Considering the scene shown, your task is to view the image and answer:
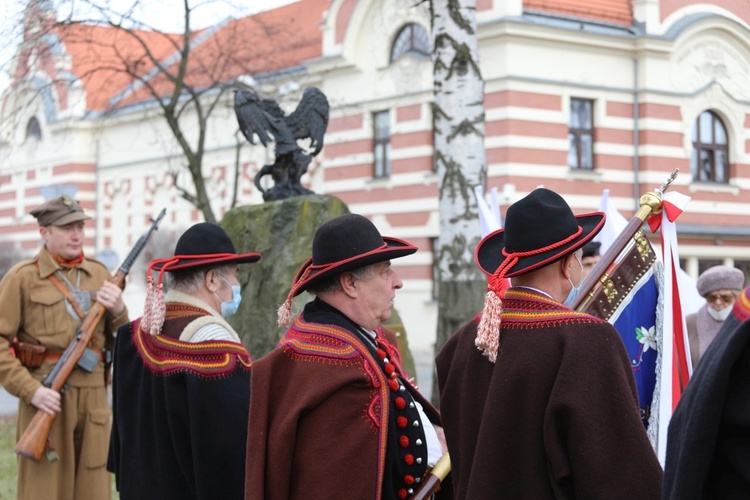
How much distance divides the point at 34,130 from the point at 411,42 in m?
15.9

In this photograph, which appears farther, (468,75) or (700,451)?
(468,75)

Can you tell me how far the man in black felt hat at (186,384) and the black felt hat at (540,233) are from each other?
1.62 m

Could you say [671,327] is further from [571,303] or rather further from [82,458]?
[82,458]

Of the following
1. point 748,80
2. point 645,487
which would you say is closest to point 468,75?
point 645,487

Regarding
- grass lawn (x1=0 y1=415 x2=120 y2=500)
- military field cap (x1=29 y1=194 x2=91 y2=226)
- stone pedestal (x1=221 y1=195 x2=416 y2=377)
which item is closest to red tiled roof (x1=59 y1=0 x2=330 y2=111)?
grass lawn (x1=0 y1=415 x2=120 y2=500)

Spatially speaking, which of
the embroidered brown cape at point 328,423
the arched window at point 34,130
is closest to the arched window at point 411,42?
the arched window at point 34,130

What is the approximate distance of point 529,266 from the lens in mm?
3568

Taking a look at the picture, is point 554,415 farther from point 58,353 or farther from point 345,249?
point 58,353

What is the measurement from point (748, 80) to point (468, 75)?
756 inches

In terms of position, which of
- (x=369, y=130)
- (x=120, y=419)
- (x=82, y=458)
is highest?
(x=369, y=130)

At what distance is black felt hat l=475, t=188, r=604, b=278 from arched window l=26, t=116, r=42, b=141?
1324 inches

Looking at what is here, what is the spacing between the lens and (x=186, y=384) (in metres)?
4.79

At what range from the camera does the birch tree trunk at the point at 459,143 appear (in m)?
8.77

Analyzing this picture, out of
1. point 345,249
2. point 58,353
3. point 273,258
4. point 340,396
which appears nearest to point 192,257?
point 345,249
